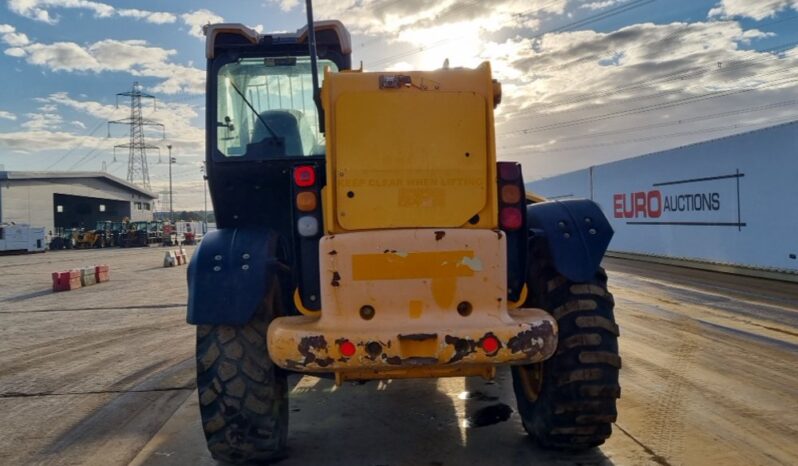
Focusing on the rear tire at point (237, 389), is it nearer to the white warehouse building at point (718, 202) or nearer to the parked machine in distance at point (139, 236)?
the white warehouse building at point (718, 202)

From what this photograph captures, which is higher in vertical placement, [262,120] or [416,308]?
[262,120]

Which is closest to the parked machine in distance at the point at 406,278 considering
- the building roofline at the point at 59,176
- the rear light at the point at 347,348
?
the rear light at the point at 347,348

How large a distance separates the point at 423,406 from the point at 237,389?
7.02ft

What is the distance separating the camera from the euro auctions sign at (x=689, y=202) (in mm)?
16328

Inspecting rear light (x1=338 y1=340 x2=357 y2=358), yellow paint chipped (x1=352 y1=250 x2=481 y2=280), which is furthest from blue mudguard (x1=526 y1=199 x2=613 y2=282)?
rear light (x1=338 y1=340 x2=357 y2=358)

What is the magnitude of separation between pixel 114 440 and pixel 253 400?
1.82m

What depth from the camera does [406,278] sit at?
147 inches

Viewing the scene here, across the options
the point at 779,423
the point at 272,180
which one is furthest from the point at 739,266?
the point at 272,180

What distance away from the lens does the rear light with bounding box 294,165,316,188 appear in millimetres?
4148

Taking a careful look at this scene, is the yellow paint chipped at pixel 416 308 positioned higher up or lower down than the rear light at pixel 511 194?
lower down

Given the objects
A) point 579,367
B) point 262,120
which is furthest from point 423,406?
point 262,120

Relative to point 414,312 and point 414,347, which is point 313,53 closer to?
point 414,312

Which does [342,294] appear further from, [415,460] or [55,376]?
[55,376]

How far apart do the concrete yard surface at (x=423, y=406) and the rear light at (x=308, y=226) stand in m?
1.62
